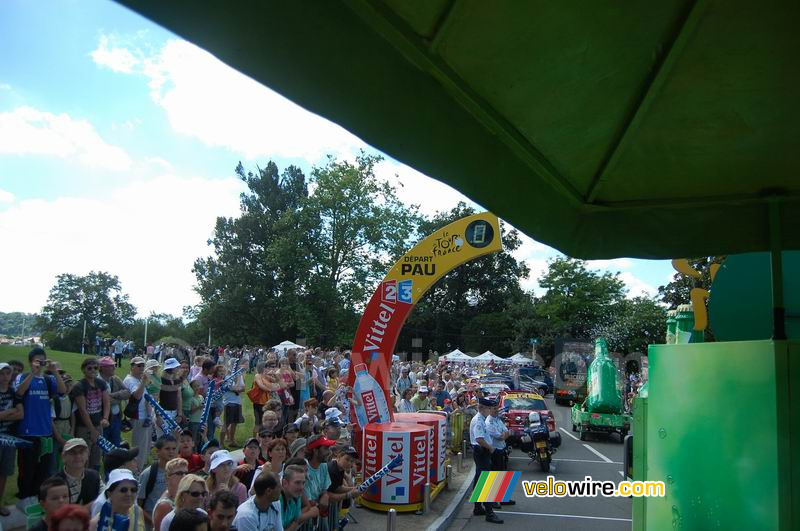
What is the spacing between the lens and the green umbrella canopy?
122cm

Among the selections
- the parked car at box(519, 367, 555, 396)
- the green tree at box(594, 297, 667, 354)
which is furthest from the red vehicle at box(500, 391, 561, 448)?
the green tree at box(594, 297, 667, 354)

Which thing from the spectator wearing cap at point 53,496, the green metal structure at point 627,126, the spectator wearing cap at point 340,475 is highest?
the green metal structure at point 627,126

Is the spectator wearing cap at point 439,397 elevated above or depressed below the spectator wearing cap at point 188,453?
below

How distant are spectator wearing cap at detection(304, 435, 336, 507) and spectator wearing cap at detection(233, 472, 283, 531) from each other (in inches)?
60.3

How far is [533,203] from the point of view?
2236 mm

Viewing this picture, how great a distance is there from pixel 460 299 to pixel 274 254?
26561mm

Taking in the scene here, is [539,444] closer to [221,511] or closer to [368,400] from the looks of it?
[368,400]

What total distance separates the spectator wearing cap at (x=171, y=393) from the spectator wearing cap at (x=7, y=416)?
2.53m

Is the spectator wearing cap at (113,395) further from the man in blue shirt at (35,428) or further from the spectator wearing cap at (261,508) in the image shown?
the spectator wearing cap at (261,508)

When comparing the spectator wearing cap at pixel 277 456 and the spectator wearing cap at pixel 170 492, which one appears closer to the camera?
the spectator wearing cap at pixel 170 492

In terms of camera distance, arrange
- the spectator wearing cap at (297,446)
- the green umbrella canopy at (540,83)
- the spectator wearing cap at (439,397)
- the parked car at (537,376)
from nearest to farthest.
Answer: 1. the green umbrella canopy at (540,83)
2. the spectator wearing cap at (297,446)
3. the spectator wearing cap at (439,397)
4. the parked car at (537,376)

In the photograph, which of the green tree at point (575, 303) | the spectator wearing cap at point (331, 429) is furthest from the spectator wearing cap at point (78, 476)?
the green tree at point (575, 303)

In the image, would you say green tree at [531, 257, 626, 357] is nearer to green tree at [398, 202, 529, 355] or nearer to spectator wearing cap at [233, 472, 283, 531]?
green tree at [398, 202, 529, 355]

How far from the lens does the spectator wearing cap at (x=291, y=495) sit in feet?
18.0
